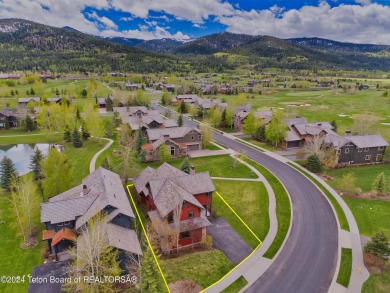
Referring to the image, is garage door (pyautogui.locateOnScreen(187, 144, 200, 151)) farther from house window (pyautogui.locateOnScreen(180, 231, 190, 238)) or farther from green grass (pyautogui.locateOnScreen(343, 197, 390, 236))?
house window (pyautogui.locateOnScreen(180, 231, 190, 238))

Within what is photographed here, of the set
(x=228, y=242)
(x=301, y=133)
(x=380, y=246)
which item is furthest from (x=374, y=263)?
(x=301, y=133)

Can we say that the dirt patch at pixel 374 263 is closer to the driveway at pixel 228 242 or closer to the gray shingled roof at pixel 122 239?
the driveway at pixel 228 242

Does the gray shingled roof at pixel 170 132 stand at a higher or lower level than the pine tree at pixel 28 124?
higher

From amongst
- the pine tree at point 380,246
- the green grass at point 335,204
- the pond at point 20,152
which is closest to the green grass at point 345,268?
the pine tree at point 380,246

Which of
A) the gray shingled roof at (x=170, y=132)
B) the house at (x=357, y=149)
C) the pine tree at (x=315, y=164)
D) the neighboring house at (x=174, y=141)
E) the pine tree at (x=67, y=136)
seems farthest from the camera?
the pine tree at (x=67, y=136)

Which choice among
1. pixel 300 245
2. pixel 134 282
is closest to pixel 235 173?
pixel 300 245

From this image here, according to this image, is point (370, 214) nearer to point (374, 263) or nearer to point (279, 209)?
point (374, 263)
